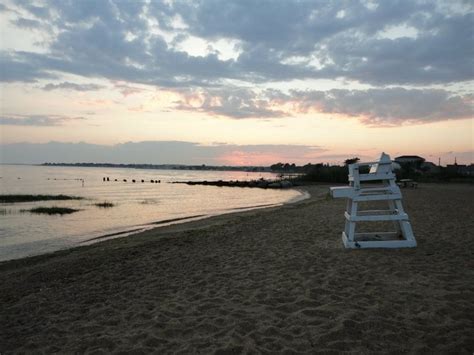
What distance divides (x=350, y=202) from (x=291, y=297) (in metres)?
3.63

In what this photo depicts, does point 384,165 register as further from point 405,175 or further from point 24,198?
point 405,175

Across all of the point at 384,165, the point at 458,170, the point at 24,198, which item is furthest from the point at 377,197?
the point at 458,170

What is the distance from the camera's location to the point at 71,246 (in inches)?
488

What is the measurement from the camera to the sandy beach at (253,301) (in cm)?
382

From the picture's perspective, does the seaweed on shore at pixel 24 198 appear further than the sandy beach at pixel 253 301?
Yes

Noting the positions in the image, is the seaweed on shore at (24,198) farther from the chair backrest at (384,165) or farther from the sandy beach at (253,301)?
the chair backrest at (384,165)

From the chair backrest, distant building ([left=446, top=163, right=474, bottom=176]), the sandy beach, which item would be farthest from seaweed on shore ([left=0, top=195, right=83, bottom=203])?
distant building ([left=446, top=163, right=474, bottom=176])

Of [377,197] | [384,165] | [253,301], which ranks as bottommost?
[253,301]

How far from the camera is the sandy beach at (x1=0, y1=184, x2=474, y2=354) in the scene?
3824mm

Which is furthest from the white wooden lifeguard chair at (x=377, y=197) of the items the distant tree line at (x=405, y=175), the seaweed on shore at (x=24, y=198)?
the distant tree line at (x=405, y=175)

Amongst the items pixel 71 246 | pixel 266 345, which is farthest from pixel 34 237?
pixel 266 345

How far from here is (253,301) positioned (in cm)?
497

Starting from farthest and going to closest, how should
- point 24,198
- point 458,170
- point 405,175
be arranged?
point 458,170, point 405,175, point 24,198

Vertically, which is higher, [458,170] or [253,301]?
[458,170]
